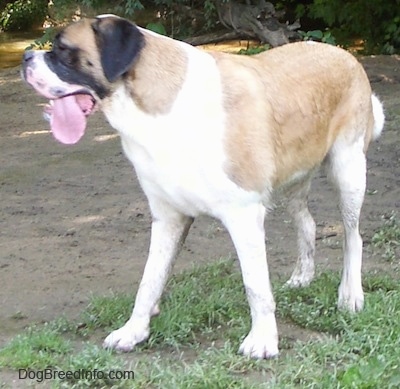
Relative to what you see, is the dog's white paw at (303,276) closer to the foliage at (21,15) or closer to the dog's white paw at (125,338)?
the dog's white paw at (125,338)

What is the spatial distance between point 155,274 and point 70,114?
104 cm

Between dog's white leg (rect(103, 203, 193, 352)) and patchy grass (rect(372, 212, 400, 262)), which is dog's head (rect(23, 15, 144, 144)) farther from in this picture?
patchy grass (rect(372, 212, 400, 262))

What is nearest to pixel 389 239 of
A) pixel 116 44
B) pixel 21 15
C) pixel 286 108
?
pixel 286 108

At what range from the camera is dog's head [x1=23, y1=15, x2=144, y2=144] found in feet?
13.8

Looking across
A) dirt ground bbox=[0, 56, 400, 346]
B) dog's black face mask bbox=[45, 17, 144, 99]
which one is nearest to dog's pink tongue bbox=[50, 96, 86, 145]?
dog's black face mask bbox=[45, 17, 144, 99]

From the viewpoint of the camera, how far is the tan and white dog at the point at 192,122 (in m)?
4.23

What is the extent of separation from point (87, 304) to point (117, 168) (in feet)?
10.2

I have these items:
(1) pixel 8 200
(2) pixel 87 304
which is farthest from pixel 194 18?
Result: (2) pixel 87 304

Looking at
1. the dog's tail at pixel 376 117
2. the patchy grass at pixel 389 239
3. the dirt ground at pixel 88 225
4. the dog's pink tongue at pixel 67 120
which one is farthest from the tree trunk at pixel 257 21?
the dog's pink tongue at pixel 67 120

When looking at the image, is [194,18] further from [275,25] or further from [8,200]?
[8,200]

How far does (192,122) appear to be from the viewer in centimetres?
425

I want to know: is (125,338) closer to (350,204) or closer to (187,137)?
(187,137)

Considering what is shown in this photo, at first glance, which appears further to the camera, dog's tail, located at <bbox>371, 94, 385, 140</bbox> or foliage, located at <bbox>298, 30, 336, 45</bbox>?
foliage, located at <bbox>298, 30, 336, 45</bbox>

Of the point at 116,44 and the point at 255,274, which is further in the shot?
the point at 255,274
